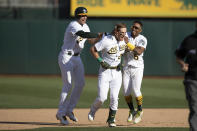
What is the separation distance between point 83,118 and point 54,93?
4.68 metres

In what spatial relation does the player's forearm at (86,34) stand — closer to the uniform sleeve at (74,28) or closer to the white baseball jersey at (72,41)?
the uniform sleeve at (74,28)

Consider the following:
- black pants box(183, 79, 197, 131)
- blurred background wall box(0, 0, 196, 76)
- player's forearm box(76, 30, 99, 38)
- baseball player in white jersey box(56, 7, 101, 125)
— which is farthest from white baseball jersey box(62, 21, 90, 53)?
blurred background wall box(0, 0, 196, 76)

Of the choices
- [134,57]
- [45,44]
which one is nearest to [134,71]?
[134,57]

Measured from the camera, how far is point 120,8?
1972 cm

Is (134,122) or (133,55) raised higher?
(133,55)

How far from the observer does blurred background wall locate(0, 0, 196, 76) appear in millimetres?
19609

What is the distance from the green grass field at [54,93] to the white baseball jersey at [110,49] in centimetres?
368

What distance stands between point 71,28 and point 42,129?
1923 mm

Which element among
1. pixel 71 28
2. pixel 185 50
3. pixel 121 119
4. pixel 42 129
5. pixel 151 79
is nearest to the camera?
pixel 185 50

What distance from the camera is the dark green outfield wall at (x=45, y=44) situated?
1961cm

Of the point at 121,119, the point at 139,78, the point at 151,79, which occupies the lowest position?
the point at 151,79

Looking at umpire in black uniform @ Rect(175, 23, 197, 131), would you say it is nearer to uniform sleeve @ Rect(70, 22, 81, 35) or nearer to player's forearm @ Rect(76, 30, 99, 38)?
player's forearm @ Rect(76, 30, 99, 38)

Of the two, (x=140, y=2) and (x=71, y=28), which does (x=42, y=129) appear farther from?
(x=140, y=2)

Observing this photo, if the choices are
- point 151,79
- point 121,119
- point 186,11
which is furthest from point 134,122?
point 186,11
